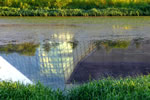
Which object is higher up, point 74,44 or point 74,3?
point 74,3

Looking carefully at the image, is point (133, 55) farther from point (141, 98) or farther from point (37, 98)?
point (37, 98)

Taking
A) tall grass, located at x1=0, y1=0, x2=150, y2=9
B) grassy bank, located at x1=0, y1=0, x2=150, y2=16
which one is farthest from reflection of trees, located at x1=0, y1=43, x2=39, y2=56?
tall grass, located at x1=0, y1=0, x2=150, y2=9

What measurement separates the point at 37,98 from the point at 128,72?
307 cm

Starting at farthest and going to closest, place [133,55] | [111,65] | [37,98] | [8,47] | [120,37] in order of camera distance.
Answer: [120,37], [8,47], [133,55], [111,65], [37,98]

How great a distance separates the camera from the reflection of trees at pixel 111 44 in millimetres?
9170

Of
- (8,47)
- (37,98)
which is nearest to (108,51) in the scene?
(8,47)

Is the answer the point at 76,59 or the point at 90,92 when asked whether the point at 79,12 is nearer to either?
the point at 76,59

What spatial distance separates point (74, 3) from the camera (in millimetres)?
22375

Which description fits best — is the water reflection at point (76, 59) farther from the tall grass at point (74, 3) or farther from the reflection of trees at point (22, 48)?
the tall grass at point (74, 3)

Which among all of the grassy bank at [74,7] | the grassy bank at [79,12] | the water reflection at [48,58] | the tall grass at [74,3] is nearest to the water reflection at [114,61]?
the water reflection at [48,58]

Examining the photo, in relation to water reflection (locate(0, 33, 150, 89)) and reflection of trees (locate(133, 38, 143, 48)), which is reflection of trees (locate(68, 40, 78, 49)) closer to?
water reflection (locate(0, 33, 150, 89))

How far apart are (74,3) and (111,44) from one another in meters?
13.6

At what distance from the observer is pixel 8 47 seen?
924 cm

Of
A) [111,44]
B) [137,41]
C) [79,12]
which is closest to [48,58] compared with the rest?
[111,44]
